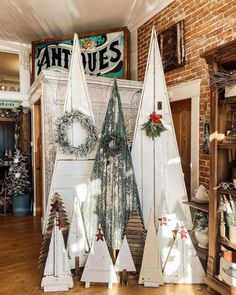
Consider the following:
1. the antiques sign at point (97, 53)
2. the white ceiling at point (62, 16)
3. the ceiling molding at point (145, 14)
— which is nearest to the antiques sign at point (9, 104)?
the antiques sign at point (97, 53)

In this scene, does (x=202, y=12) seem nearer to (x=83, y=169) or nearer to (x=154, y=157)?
(x=154, y=157)

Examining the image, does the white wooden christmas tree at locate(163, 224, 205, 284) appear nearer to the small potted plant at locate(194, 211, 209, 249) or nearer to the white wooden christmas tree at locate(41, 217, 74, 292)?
the small potted plant at locate(194, 211, 209, 249)

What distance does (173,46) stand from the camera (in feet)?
11.7

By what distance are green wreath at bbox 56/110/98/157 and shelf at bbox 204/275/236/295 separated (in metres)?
1.98

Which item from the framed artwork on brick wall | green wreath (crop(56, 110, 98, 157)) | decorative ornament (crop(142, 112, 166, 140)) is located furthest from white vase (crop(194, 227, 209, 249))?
green wreath (crop(56, 110, 98, 157))

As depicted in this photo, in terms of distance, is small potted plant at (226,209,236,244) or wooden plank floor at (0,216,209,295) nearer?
small potted plant at (226,209,236,244)

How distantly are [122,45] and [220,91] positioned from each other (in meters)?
2.65

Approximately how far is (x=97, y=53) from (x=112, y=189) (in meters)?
2.75

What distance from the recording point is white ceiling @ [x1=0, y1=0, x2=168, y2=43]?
3846mm

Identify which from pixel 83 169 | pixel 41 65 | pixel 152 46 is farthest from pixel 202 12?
pixel 41 65

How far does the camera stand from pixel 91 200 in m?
2.90

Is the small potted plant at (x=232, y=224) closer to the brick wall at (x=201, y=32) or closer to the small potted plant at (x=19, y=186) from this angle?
the brick wall at (x=201, y=32)

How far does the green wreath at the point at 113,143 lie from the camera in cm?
289

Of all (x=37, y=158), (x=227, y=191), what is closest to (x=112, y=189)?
(x=227, y=191)
